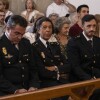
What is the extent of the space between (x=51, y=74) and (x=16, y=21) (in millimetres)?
589

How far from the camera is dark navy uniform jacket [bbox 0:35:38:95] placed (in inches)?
86.3

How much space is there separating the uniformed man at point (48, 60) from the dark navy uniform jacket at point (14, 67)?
0.15 meters

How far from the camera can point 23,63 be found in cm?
232

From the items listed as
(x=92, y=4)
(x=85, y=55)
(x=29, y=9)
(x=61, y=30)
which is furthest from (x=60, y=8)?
(x=85, y=55)

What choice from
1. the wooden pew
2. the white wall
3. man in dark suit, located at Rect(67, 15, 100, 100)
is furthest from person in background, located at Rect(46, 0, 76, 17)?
the wooden pew

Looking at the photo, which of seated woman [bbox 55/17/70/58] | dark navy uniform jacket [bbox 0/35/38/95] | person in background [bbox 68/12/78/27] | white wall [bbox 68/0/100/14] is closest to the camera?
dark navy uniform jacket [bbox 0/35/38/95]

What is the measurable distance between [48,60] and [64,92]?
0.99 meters

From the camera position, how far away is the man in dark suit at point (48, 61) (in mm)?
2506

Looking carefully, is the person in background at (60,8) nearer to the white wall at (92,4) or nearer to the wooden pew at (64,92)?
the white wall at (92,4)

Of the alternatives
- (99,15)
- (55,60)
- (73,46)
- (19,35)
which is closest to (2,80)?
(19,35)

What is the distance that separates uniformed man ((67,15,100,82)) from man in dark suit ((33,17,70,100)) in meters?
0.09

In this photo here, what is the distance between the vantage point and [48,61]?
100.0 inches

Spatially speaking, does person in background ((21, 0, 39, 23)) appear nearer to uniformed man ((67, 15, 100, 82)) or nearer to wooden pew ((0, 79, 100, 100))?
uniformed man ((67, 15, 100, 82))

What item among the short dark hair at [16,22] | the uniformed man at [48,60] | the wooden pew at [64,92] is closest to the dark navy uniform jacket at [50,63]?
the uniformed man at [48,60]
